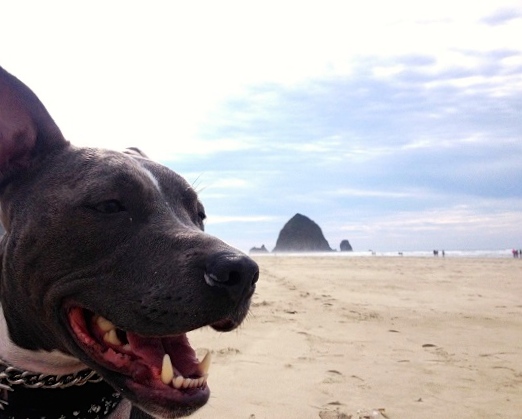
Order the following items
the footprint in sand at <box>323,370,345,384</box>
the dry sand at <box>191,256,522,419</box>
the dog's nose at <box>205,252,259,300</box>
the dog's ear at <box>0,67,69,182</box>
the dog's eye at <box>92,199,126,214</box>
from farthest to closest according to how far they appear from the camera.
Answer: the footprint in sand at <box>323,370,345,384</box> → the dry sand at <box>191,256,522,419</box> → the dog's ear at <box>0,67,69,182</box> → the dog's eye at <box>92,199,126,214</box> → the dog's nose at <box>205,252,259,300</box>

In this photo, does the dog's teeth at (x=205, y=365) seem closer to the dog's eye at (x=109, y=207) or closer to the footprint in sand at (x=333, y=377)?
the dog's eye at (x=109, y=207)

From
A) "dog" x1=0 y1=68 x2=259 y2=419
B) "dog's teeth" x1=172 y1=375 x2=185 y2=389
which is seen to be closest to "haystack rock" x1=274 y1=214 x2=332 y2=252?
"dog" x1=0 y1=68 x2=259 y2=419

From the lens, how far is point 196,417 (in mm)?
3998

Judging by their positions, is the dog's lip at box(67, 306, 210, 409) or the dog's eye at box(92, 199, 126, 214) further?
the dog's eye at box(92, 199, 126, 214)

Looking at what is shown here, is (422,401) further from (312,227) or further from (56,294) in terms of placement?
(312,227)

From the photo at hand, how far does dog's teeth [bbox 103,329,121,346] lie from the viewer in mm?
2616

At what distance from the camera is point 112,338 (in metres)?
2.63

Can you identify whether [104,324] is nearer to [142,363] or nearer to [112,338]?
[112,338]

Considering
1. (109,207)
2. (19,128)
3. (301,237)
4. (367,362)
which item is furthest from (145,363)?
(301,237)

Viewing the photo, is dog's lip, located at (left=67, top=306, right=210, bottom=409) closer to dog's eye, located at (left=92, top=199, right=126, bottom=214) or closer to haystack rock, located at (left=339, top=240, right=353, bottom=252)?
dog's eye, located at (left=92, top=199, right=126, bottom=214)

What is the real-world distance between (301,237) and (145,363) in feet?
360

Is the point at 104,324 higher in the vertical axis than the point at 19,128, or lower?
lower

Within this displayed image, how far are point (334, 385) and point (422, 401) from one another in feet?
2.18

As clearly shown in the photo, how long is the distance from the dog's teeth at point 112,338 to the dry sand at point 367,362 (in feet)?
5.29
